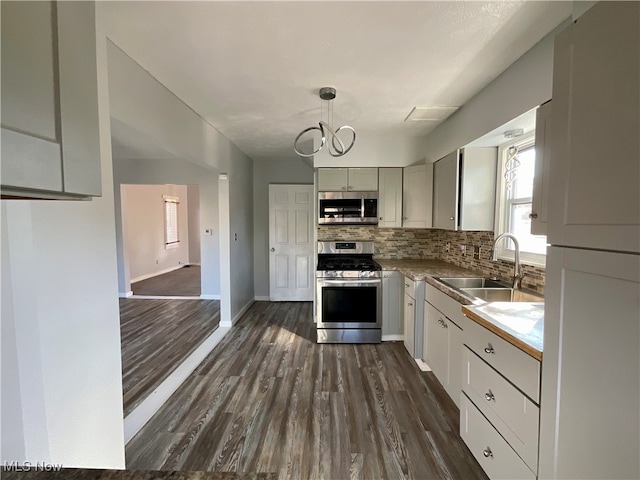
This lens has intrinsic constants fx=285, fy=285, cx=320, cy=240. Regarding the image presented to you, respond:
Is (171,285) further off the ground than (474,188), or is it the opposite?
(474,188)

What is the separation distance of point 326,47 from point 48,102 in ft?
4.94

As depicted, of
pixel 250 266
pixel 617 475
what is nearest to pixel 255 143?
pixel 250 266

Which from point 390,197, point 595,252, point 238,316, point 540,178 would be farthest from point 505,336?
point 238,316

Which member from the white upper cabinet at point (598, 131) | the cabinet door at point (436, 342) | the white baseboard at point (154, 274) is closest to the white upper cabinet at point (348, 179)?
the cabinet door at point (436, 342)

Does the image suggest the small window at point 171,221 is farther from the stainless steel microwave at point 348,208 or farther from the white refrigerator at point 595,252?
the white refrigerator at point 595,252

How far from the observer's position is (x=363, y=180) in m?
3.50

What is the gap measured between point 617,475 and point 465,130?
2399 millimetres

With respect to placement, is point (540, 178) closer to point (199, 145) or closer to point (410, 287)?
point (410, 287)

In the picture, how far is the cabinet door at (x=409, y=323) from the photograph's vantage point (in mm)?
2822

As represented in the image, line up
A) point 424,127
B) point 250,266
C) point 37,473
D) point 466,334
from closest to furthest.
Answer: point 37,473 < point 466,334 < point 424,127 < point 250,266

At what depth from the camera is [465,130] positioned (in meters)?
2.50

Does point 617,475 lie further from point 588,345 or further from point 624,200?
point 624,200

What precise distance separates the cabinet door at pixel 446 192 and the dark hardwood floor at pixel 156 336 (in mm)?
2982

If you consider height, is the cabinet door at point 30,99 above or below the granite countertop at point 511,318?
above
